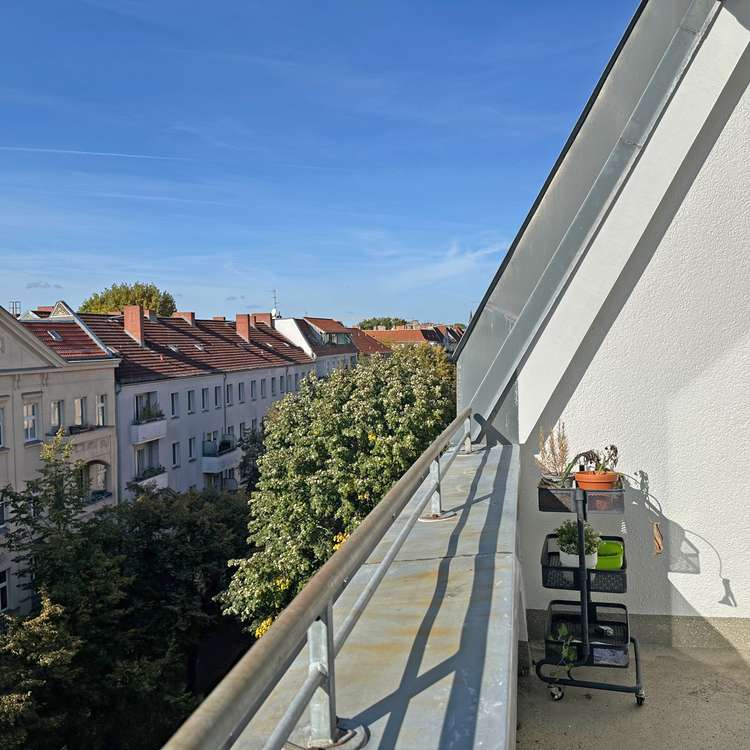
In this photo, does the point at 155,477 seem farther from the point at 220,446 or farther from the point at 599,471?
the point at 599,471

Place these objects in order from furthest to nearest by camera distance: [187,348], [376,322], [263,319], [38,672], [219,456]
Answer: [376,322], [263,319], [187,348], [219,456], [38,672]

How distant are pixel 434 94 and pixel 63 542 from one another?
12.5 meters

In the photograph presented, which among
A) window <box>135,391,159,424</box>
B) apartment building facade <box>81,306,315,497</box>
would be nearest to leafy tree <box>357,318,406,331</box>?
apartment building facade <box>81,306,315,497</box>

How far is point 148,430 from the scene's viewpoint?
2823 centimetres

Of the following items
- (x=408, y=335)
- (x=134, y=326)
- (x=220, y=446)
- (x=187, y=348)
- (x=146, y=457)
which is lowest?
(x=146, y=457)

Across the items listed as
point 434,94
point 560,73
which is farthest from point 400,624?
point 434,94

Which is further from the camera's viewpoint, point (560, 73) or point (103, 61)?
point (103, 61)

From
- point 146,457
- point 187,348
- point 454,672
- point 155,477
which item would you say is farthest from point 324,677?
point 187,348

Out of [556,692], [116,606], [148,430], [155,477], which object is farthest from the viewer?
[155,477]

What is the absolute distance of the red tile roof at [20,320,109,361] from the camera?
24.3 metres

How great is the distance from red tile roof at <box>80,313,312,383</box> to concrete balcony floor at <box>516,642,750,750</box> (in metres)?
26.2

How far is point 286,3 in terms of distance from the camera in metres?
8.66

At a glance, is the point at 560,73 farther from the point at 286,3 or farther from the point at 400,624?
the point at 400,624

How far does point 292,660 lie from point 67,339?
26.8 m
